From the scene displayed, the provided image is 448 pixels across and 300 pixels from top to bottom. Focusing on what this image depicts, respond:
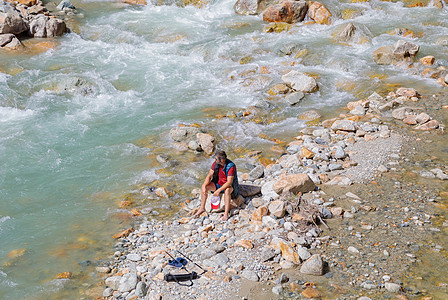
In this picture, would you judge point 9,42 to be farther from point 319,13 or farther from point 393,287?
point 393,287

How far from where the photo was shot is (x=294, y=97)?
14.1 m

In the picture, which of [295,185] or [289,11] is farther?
[289,11]

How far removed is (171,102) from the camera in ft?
48.3

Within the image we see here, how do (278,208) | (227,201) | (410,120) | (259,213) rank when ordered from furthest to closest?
1. (410,120)
2. (227,201)
3. (259,213)
4. (278,208)

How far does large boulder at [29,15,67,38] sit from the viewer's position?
65.7 ft

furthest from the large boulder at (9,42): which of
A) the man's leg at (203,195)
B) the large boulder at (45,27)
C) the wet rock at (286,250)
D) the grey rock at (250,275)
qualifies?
the grey rock at (250,275)

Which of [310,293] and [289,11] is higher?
[289,11]

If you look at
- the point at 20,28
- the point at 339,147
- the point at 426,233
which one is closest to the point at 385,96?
the point at 339,147

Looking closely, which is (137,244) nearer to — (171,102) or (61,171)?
(61,171)

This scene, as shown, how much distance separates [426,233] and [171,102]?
407 inches

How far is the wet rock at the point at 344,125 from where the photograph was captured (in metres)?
10.9

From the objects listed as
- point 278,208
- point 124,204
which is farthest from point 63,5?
point 278,208

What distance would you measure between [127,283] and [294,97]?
31.7ft

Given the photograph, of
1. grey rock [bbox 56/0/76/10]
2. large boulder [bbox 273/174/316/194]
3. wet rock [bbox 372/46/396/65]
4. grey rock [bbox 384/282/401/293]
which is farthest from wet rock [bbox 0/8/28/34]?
grey rock [bbox 384/282/401/293]
